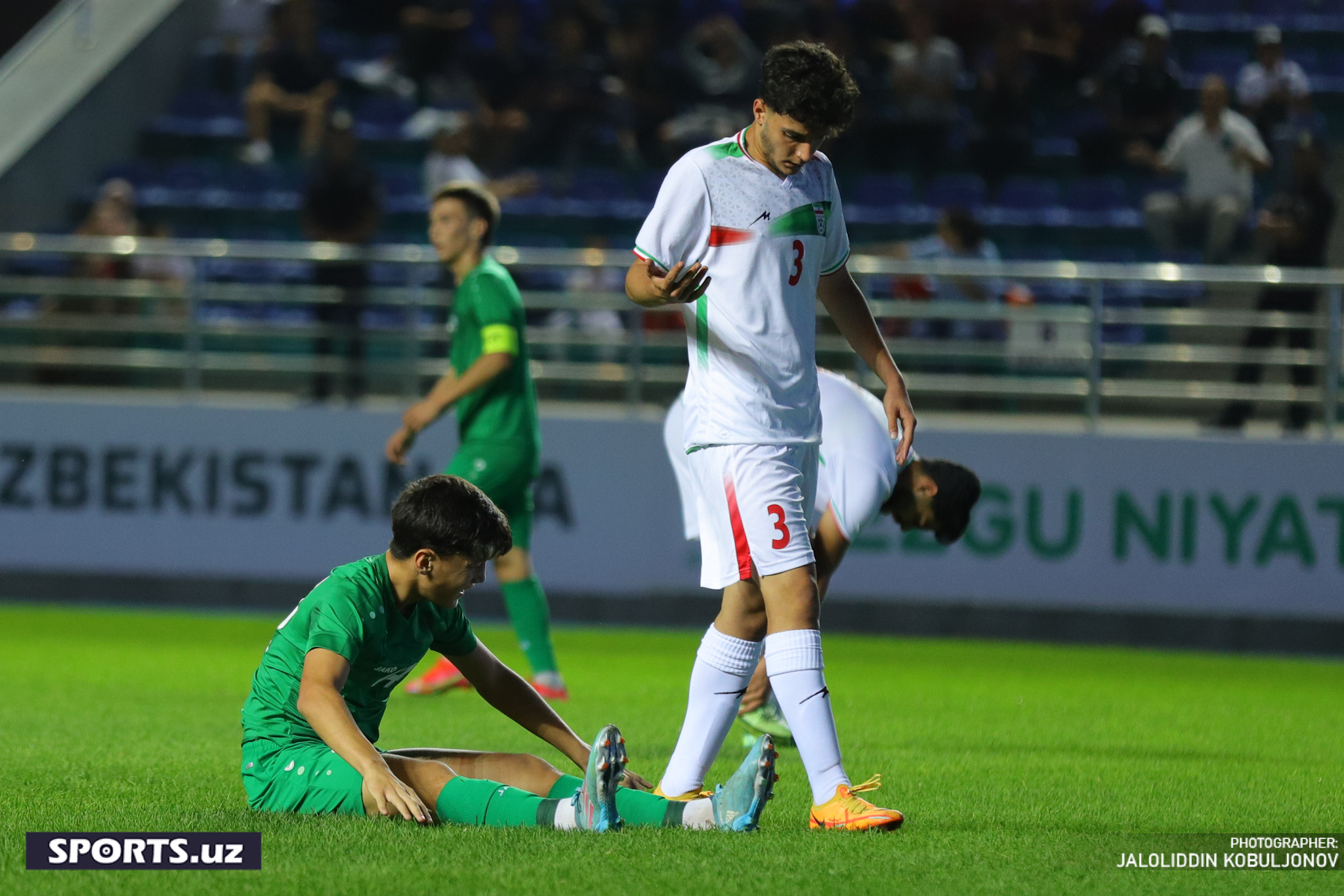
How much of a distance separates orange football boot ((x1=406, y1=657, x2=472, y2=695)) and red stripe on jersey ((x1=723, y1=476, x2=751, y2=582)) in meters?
3.88

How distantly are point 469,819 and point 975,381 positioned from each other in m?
7.95

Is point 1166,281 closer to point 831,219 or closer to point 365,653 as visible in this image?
point 831,219

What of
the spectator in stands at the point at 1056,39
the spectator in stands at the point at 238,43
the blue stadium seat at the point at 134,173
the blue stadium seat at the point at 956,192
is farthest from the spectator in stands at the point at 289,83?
the spectator in stands at the point at 1056,39

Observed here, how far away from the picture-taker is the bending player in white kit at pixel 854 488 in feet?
21.2

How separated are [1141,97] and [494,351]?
963 cm

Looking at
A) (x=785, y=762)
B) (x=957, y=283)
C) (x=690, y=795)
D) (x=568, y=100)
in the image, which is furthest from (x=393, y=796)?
(x=568, y=100)

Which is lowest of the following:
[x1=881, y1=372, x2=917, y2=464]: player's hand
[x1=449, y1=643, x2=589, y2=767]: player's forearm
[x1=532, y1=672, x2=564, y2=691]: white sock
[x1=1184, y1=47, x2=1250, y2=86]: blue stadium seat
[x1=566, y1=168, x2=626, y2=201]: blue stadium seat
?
[x1=532, y1=672, x2=564, y2=691]: white sock

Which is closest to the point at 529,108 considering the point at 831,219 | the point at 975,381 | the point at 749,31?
the point at 749,31

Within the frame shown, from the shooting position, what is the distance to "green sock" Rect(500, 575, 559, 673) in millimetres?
8477

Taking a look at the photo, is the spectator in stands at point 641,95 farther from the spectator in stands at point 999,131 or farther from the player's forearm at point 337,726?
the player's forearm at point 337,726

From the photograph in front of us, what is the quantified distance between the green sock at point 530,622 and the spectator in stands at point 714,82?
865 centimetres

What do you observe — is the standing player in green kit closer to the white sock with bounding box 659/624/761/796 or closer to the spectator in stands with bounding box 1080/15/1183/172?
the white sock with bounding box 659/624/761/796

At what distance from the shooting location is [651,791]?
16.6 ft

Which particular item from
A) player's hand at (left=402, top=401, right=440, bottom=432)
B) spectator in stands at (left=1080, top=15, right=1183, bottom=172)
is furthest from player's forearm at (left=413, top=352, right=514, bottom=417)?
spectator in stands at (left=1080, top=15, right=1183, bottom=172)
